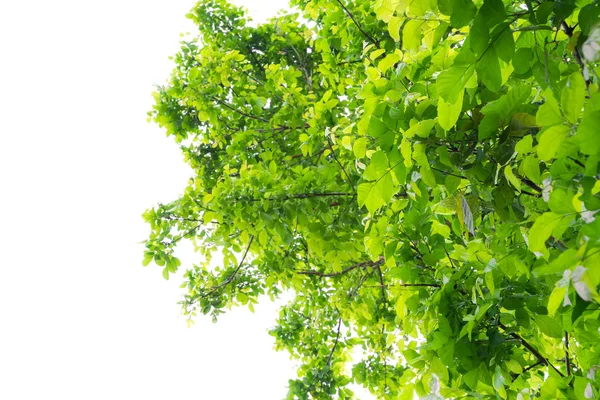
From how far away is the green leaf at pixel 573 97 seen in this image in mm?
756

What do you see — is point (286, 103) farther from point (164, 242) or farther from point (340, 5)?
point (164, 242)

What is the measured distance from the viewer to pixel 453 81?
84cm

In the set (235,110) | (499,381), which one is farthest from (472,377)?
(235,110)

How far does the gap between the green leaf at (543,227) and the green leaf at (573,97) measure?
15 centimetres

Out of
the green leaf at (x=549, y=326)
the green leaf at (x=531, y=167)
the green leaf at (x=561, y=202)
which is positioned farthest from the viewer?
the green leaf at (x=549, y=326)

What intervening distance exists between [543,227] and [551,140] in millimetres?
142

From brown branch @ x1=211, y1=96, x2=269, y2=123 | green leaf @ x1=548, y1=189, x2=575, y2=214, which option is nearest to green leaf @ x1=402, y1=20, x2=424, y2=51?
green leaf @ x1=548, y1=189, x2=575, y2=214

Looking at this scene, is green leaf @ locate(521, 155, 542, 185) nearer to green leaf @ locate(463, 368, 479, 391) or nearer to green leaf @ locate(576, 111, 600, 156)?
green leaf @ locate(576, 111, 600, 156)

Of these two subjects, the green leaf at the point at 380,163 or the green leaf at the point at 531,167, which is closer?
the green leaf at the point at 531,167

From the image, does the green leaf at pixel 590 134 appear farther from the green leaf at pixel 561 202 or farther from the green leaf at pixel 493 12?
the green leaf at pixel 493 12

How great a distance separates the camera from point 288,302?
16.1 ft

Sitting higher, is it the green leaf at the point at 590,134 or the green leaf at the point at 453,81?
the green leaf at the point at 453,81

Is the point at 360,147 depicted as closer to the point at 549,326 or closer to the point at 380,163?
the point at 380,163

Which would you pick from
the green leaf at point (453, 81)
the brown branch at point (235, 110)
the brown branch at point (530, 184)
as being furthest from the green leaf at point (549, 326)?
the brown branch at point (235, 110)
